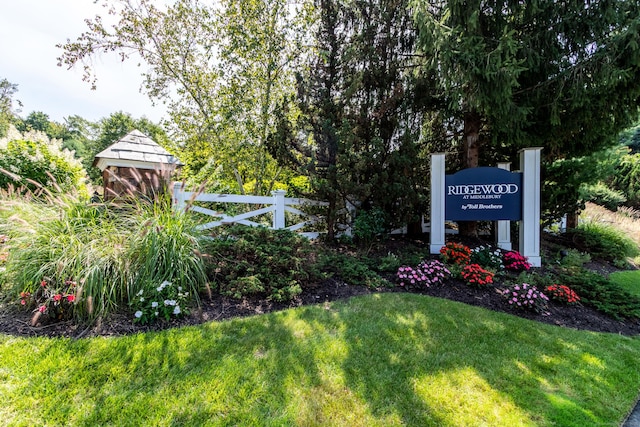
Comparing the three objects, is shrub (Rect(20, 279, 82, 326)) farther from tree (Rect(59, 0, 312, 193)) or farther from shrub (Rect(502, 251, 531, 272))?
shrub (Rect(502, 251, 531, 272))

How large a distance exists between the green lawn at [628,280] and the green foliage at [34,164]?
1033 cm

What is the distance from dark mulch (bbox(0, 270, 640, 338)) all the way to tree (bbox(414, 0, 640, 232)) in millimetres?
3223

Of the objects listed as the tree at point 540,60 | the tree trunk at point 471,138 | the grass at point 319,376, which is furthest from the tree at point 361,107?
the grass at point 319,376

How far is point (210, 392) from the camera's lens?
191cm

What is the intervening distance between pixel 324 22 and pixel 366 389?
657 centimetres

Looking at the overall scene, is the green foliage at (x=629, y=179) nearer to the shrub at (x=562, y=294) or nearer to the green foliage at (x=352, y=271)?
the shrub at (x=562, y=294)

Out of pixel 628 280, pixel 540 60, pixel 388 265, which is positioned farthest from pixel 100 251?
pixel 628 280

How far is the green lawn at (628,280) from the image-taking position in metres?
5.11

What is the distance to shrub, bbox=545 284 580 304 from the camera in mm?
3834

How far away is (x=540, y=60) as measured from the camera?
17.0 ft

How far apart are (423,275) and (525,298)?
1.24 m

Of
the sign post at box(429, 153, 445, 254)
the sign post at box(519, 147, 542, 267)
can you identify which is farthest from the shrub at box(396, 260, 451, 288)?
the sign post at box(519, 147, 542, 267)

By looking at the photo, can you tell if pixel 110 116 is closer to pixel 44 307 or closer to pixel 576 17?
pixel 44 307

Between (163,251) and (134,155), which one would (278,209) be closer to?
(134,155)
